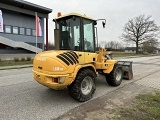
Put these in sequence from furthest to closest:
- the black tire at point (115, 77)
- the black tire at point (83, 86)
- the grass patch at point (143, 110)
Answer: the black tire at point (115, 77), the black tire at point (83, 86), the grass patch at point (143, 110)

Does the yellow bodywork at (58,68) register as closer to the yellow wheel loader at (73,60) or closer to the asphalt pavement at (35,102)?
the yellow wheel loader at (73,60)

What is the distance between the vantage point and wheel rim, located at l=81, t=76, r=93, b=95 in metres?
5.95

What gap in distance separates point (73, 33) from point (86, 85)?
1.71m

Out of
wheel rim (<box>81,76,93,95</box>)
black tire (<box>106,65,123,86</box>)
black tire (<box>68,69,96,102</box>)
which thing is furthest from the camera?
black tire (<box>106,65,123,86</box>)

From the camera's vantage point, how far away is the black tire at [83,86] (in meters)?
5.60

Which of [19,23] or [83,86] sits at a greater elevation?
[19,23]

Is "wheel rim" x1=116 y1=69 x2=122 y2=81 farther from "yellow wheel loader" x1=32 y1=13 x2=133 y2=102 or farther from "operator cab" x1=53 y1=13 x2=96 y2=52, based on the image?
"operator cab" x1=53 y1=13 x2=96 y2=52

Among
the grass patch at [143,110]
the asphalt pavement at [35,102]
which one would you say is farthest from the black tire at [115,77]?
the grass patch at [143,110]

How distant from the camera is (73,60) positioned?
18.1 ft

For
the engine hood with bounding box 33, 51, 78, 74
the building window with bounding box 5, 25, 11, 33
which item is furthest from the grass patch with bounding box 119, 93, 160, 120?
the building window with bounding box 5, 25, 11, 33

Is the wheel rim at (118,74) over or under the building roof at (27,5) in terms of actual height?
under

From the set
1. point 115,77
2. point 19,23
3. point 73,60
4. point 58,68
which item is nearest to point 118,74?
point 115,77

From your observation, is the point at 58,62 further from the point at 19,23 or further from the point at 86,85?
the point at 19,23

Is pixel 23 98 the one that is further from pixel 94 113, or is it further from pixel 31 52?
pixel 31 52
